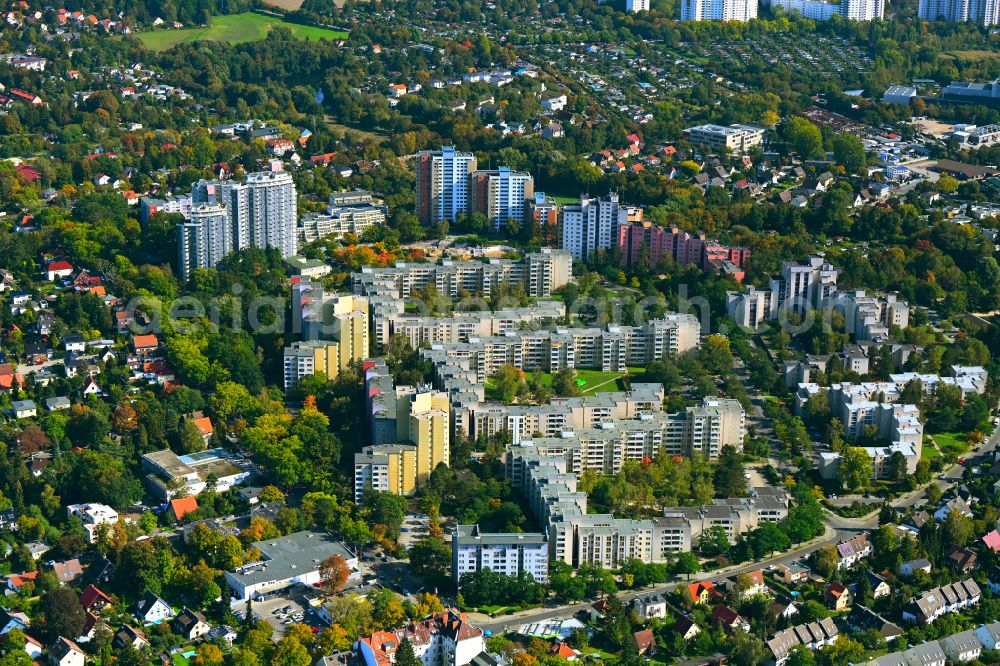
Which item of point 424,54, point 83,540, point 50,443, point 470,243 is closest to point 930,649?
point 83,540

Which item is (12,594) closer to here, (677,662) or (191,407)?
(191,407)

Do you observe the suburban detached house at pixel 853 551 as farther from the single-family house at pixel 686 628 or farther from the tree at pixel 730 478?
the single-family house at pixel 686 628

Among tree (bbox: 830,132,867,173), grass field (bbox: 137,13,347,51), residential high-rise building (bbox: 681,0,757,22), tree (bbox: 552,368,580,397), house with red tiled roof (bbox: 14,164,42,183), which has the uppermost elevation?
residential high-rise building (bbox: 681,0,757,22)

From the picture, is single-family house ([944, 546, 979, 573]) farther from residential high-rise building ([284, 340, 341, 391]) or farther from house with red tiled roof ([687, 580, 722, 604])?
residential high-rise building ([284, 340, 341, 391])

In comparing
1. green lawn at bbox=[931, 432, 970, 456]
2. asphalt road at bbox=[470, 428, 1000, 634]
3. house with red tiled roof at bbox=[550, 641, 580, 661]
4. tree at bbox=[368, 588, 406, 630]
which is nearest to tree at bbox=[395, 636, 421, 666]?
tree at bbox=[368, 588, 406, 630]

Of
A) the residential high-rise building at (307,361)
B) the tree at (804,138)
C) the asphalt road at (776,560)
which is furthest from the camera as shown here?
the tree at (804,138)

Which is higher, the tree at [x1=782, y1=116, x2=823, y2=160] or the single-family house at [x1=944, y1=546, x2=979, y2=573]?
the tree at [x1=782, y1=116, x2=823, y2=160]

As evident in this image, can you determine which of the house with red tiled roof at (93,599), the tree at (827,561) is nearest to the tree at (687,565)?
the tree at (827,561)
